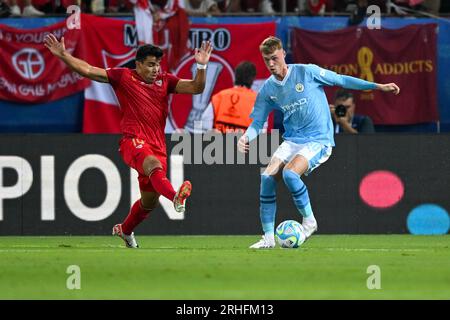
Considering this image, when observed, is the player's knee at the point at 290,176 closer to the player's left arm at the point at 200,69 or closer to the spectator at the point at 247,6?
the player's left arm at the point at 200,69

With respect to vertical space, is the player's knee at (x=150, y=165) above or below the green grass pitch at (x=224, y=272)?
above

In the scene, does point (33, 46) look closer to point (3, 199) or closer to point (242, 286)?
point (3, 199)

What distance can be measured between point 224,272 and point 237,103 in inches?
223

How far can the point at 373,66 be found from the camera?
18.3 meters

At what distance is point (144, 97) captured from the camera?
482 inches

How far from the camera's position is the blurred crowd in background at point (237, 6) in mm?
18297

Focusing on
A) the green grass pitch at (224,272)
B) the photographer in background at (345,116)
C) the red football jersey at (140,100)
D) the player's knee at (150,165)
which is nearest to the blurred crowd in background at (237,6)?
the photographer in background at (345,116)

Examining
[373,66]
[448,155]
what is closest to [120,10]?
[373,66]

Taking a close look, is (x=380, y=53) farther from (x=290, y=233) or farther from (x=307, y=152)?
(x=290, y=233)

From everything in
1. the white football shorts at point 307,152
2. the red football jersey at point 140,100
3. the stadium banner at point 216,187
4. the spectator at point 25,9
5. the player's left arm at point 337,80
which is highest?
the spectator at point 25,9

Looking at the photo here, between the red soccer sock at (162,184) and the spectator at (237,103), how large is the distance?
325cm

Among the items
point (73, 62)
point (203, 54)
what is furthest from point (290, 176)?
point (73, 62)

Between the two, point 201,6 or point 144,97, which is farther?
point 201,6

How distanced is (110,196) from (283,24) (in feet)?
13.7
